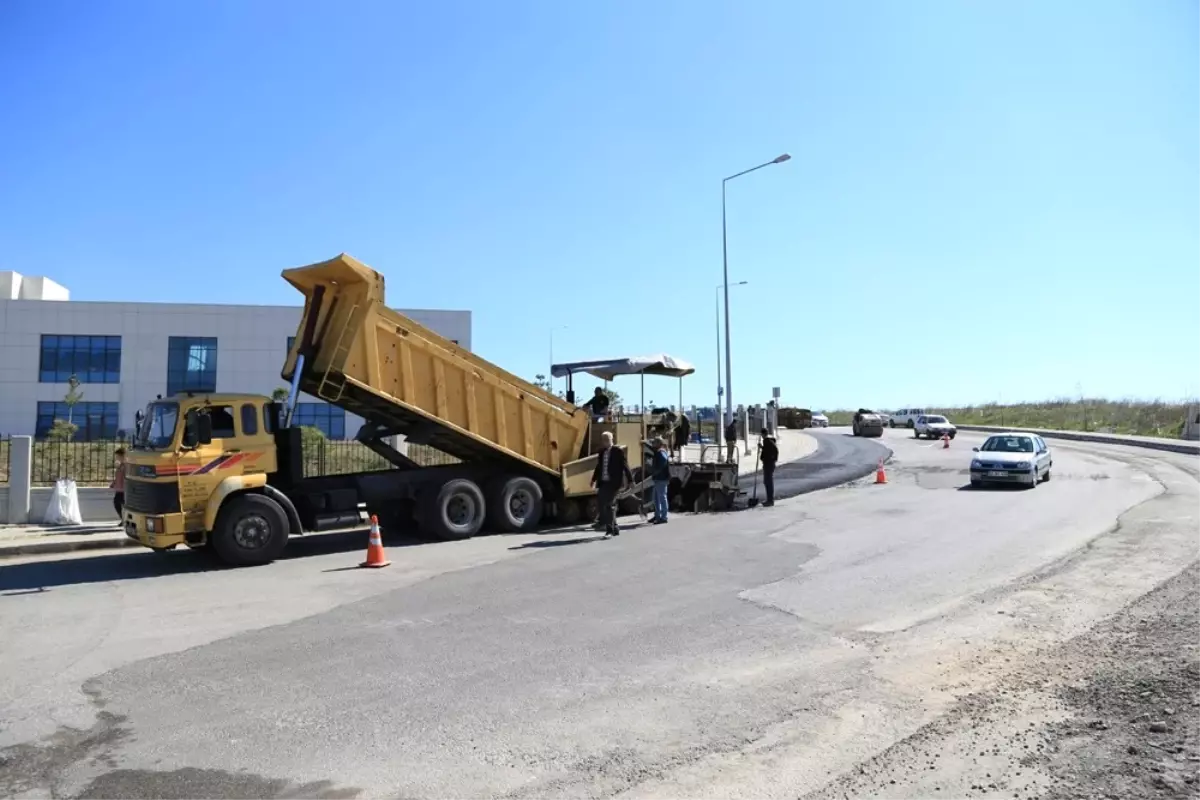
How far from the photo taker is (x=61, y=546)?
1303 centimetres

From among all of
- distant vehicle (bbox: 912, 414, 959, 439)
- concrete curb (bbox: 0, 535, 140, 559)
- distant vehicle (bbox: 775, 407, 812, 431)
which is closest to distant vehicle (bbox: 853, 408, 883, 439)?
distant vehicle (bbox: 912, 414, 959, 439)

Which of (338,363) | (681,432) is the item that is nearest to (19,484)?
(338,363)

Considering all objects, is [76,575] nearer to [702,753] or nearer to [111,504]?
[111,504]

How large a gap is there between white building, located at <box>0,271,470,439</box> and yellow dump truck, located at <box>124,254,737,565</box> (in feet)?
128

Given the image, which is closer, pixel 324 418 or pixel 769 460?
pixel 769 460

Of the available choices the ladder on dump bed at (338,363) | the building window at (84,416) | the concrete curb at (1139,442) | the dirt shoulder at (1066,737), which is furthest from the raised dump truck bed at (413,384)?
the building window at (84,416)

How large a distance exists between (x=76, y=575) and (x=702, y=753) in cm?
968

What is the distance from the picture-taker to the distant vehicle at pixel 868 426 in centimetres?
5034

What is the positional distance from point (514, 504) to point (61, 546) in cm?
709

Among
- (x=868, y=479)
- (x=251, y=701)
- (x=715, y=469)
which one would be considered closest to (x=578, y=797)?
(x=251, y=701)

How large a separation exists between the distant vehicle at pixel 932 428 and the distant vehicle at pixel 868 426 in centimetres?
239

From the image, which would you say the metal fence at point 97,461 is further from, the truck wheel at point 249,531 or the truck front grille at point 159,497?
the truck front grille at point 159,497

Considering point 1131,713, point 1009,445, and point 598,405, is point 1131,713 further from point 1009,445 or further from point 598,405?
point 1009,445

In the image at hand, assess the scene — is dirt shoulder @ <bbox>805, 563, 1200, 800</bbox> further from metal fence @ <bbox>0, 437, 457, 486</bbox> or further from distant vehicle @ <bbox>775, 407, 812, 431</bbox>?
distant vehicle @ <bbox>775, 407, 812, 431</bbox>
